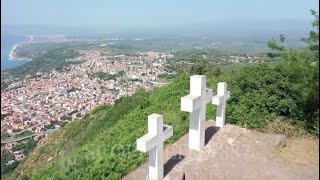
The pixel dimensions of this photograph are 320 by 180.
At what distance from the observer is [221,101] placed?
747 cm

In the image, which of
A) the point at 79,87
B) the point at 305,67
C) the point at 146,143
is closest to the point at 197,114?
the point at 146,143

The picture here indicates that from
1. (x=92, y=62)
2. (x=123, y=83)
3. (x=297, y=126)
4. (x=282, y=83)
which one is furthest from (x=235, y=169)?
(x=92, y=62)

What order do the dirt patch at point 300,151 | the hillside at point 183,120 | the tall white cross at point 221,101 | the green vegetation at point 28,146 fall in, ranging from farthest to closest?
the green vegetation at point 28,146 < the tall white cross at point 221,101 < the dirt patch at point 300,151 < the hillside at point 183,120

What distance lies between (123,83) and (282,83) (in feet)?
90.9

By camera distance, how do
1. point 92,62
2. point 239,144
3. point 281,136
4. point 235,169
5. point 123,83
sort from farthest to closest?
1. point 92,62
2. point 123,83
3. point 281,136
4. point 239,144
5. point 235,169

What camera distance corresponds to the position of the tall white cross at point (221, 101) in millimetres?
7375

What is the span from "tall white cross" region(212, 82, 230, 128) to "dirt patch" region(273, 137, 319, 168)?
1374mm

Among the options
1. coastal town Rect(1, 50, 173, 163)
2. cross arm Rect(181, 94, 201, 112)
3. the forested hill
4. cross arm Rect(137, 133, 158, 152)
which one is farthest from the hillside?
coastal town Rect(1, 50, 173, 163)

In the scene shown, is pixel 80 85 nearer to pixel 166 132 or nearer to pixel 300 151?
Result: pixel 300 151

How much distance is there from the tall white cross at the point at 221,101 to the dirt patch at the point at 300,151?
137cm

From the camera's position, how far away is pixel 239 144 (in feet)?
22.8

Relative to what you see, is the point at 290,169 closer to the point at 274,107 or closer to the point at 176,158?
the point at 176,158

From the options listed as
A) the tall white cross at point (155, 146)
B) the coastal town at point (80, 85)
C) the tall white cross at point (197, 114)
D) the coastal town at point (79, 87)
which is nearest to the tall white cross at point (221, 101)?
the tall white cross at point (197, 114)

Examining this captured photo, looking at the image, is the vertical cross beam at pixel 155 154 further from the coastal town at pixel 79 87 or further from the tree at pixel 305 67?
the coastal town at pixel 79 87
